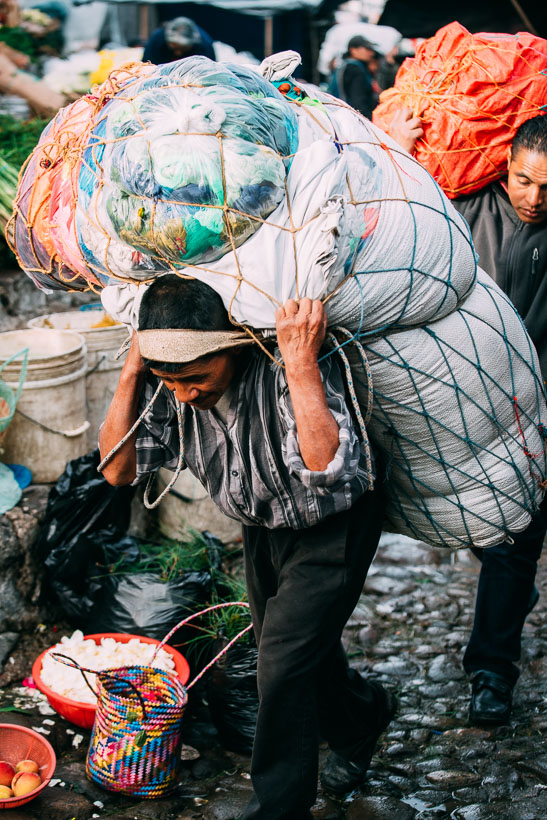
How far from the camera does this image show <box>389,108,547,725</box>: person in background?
287cm

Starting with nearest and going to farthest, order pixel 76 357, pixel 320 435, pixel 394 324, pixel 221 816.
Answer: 1. pixel 320 435
2. pixel 394 324
3. pixel 221 816
4. pixel 76 357

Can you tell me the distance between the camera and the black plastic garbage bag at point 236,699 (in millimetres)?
3076

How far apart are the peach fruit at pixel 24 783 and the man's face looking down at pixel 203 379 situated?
140 cm

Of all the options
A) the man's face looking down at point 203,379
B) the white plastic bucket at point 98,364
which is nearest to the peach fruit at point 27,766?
the man's face looking down at point 203,379

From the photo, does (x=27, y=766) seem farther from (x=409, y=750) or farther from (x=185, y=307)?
(x=185, y=307)

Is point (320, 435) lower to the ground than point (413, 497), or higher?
higher

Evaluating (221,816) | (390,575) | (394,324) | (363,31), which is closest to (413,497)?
(394,324)

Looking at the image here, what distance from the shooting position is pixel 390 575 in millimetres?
4480

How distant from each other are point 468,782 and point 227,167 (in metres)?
2.23

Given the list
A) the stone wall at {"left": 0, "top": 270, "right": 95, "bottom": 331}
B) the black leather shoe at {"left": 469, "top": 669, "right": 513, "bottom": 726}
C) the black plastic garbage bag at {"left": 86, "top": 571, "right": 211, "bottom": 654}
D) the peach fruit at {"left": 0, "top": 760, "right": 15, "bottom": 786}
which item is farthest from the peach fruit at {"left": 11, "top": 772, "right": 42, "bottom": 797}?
the stone wall at {"left": 0, "top": 270, "right": 95, "bottom": 331}

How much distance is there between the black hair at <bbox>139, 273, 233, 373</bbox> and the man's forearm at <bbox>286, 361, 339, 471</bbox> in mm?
230

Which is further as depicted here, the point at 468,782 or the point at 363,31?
the point at 363,31

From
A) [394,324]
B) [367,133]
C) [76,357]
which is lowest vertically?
[76,357]

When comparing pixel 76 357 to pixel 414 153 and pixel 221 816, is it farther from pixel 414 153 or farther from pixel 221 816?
pixel 221 816
